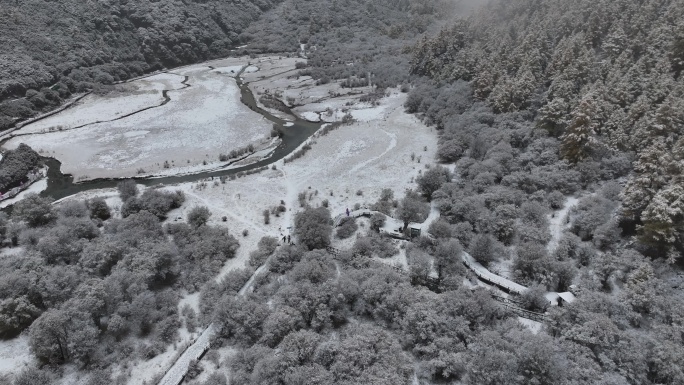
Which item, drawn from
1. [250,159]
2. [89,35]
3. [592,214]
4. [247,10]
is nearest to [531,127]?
[592,214]

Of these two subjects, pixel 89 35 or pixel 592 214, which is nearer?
pixel 592 214

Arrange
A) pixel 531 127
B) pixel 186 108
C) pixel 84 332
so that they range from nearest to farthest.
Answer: pixel 84 332, pixel 531 127, pixel 186 108

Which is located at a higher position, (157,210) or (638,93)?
(638,93)

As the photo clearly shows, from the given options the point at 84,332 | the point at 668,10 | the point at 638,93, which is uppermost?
the point at 668,10

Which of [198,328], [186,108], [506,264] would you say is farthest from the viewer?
[186,108]

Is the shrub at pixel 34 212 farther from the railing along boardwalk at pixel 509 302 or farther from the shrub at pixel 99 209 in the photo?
the railing along boardwalk at pixel 509 302

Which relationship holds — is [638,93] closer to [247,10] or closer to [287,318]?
[287,318]

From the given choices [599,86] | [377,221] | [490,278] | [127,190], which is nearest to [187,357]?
[377,221]
